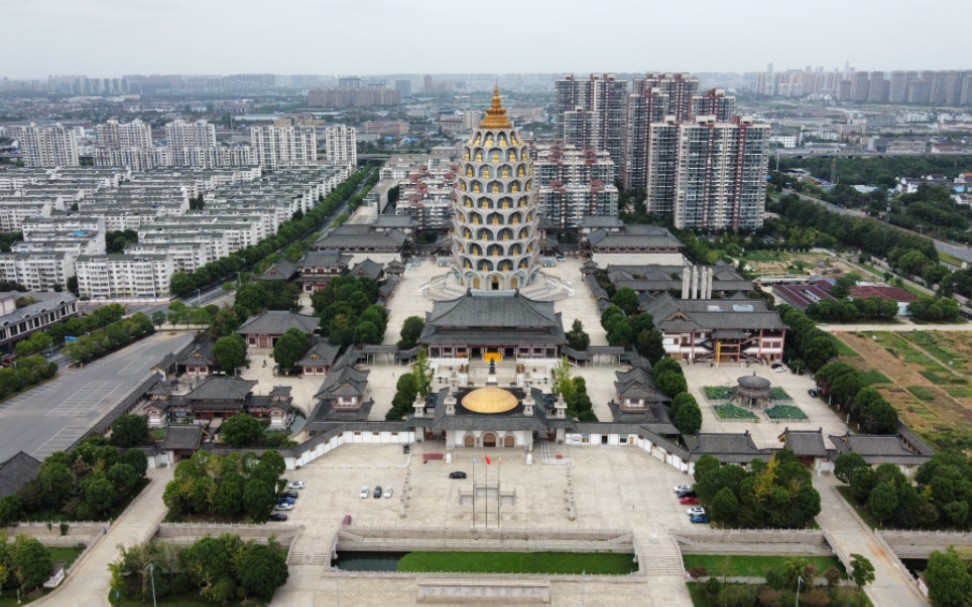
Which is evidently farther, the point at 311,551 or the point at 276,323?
the point at 276,323

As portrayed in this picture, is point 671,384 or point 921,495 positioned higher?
point 671,384

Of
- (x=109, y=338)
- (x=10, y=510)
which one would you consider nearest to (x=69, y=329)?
(x=109, y=338)

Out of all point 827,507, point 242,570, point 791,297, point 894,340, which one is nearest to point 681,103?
point 791,297

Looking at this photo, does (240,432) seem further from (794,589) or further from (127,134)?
(127,134)

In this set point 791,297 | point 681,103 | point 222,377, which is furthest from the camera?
point 681,103

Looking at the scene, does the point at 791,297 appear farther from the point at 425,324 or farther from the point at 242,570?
the point at 242,570

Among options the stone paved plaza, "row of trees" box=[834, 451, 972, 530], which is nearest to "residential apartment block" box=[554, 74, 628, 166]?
the stone paved plaza

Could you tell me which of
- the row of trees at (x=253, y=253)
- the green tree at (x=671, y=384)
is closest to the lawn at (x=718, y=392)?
the green tree at (x=671, y=384)
